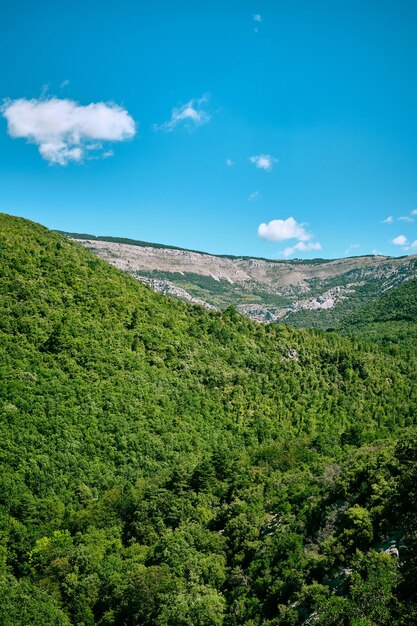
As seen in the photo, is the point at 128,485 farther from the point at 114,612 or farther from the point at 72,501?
the point at 114,612

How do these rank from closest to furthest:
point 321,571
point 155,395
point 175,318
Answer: point 321,571, point 155,395, point 175,318

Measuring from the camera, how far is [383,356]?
157 metres

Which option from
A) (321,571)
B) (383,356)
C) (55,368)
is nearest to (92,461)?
(55,368)

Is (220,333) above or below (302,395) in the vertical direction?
above

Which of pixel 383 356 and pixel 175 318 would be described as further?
pixel 383 356

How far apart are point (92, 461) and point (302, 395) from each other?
6354cm

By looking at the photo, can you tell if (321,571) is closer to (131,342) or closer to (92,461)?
(92,461)

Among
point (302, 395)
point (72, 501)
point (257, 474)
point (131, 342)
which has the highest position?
point (131, 342)

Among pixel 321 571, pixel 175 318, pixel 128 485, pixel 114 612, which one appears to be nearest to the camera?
pixel 321 571

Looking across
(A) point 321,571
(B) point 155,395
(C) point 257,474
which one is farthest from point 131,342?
(A) point 321,571

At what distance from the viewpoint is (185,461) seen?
333 feet

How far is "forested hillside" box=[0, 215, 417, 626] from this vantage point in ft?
154

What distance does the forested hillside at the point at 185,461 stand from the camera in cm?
4694

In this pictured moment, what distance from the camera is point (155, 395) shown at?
11656cm
